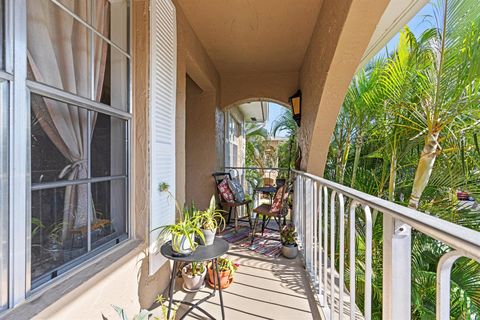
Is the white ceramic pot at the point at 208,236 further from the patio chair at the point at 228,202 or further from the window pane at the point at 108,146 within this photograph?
the patio chair at the point at 228,202

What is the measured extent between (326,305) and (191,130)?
10.8ft

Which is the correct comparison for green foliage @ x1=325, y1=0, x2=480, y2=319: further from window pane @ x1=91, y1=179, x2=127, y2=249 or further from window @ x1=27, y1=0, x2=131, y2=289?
window @ x1=27, y1=0, x2=131, y2=289

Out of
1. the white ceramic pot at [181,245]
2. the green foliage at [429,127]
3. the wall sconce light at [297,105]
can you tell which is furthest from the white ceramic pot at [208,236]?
the wall sconce light at [297,105]

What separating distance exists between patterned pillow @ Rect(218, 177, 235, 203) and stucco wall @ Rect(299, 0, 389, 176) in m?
1.33

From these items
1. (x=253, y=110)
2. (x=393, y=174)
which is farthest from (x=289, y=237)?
(x=253, y=110)

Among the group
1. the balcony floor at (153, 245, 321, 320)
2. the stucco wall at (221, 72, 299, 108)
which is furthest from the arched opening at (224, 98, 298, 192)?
the balcony floor at (153, 245, 321, 320)

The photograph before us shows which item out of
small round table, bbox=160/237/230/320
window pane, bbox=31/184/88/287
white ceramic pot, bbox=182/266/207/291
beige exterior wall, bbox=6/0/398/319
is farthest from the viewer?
white ceramic pot, bbox=182/266/207/291

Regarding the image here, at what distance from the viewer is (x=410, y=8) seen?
2494 mm

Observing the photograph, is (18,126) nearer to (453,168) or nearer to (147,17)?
(147,17)

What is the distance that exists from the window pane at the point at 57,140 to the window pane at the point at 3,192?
0.12m

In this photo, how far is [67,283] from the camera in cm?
115

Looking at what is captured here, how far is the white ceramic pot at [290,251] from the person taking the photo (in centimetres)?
292

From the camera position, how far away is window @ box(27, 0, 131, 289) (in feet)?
3.58

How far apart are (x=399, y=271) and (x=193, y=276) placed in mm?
1741
